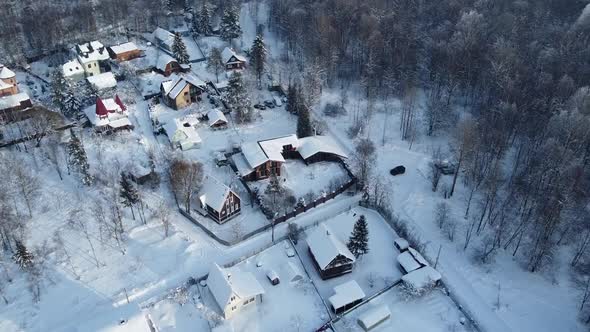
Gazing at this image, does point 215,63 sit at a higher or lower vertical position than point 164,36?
lower

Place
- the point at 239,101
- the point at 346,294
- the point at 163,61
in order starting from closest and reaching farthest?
the point at 346,294 → the point at 239,101 → the point at 163,61

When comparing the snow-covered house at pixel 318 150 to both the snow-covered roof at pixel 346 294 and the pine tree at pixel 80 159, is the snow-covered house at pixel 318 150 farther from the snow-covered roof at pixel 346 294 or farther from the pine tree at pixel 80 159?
the pine tree at pixel 80 159

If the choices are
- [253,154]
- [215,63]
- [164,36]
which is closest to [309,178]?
[253,154]

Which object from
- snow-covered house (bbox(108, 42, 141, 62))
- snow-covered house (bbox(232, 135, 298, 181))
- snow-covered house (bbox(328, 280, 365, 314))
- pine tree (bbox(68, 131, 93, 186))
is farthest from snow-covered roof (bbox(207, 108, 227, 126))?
snow-covered house (bbox(328, 280, 365, 314))

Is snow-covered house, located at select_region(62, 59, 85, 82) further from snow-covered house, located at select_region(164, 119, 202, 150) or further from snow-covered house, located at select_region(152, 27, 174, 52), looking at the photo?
snow-covered house, located at select_region(164, 119, 202, 150)

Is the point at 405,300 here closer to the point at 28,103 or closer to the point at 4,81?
the point at 28,103

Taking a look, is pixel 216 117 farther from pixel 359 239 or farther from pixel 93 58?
pixel 359 239
